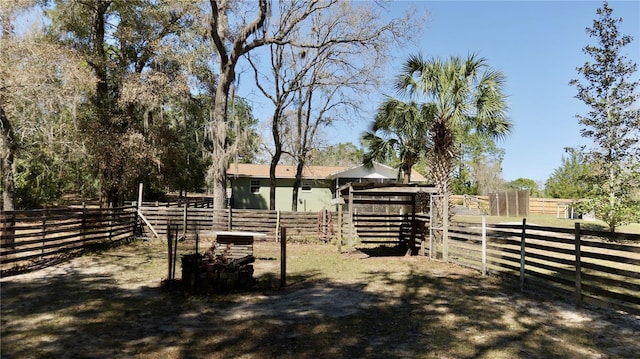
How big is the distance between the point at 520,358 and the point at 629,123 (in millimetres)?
15872

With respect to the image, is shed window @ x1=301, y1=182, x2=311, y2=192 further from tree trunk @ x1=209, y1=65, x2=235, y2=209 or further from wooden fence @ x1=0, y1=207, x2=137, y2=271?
wooden fence @ x1=0, y1=207, x2=137, y2=271

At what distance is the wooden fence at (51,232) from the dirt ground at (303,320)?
713 mm

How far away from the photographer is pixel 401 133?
14.6 meters

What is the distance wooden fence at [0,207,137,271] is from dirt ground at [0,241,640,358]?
2.34 feet

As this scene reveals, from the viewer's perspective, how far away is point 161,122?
1819 cm

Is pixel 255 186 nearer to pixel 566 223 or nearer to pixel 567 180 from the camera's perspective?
pixel 566 223

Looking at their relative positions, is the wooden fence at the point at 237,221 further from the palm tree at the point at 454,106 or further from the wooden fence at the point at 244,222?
the palm tree at the point at 454,106

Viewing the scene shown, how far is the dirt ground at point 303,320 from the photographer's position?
4258 millimetres

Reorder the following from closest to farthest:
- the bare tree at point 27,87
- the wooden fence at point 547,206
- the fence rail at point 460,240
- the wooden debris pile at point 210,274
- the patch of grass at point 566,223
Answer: the fence rail at point 460,240 → the wooden debris pile at point 210,274 → the bare tree at point 27,87 → the patch of grass at point 566,223 → the wooden fence at point 547,206

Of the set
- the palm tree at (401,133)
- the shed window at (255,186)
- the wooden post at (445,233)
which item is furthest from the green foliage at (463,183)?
the wooden post at (445,233)

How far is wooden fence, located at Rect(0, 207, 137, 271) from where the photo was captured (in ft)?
26.5

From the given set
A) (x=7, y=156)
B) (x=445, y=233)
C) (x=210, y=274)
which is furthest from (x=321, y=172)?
(x=210, y=274)

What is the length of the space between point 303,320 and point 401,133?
34.2ft

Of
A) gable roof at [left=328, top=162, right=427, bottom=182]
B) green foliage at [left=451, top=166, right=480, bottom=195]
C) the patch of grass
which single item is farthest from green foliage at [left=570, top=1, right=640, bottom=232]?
green foliage at [left=451, top=166, right=480, bottom=195]
